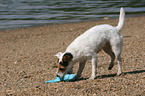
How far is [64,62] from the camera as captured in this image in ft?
19.7

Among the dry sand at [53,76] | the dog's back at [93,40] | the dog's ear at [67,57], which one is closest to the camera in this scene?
the dry sand at [53,76]

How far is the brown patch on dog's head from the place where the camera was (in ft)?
19.6

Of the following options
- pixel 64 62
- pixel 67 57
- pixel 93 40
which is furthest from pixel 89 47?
pixel 64 62

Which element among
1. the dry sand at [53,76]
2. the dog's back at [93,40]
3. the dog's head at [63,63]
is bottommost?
the dry sand at [53,76]

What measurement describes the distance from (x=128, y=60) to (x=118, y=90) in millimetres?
2975

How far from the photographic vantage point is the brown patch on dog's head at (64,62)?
5980mm

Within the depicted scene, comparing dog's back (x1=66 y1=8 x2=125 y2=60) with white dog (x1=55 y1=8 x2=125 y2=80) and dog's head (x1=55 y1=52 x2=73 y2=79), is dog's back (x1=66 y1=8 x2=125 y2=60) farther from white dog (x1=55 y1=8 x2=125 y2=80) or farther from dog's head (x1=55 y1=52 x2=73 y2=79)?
dog's head (x1=55 y1=52 x2=73 y2=79)

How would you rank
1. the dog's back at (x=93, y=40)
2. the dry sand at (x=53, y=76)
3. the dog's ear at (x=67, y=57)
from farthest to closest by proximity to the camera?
the dog's back at (x=93, y=40) < the dog's ear at (x=67, y=57) < the dry sand at (x=53, y=76)

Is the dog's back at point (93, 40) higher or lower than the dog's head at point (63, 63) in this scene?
higher

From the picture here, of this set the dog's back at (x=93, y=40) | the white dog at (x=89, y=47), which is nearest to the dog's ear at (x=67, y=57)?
the white dog at (x=89, y=47)

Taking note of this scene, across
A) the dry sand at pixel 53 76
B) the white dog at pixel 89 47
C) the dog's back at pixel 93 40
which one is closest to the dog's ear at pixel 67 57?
the white dog at pixel 89 47

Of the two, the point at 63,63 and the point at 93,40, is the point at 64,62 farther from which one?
the point at 93,40

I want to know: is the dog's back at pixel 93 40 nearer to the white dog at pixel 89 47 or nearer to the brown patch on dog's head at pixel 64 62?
the white dog at pixel 89 47

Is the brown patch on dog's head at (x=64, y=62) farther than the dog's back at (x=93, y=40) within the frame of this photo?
No
